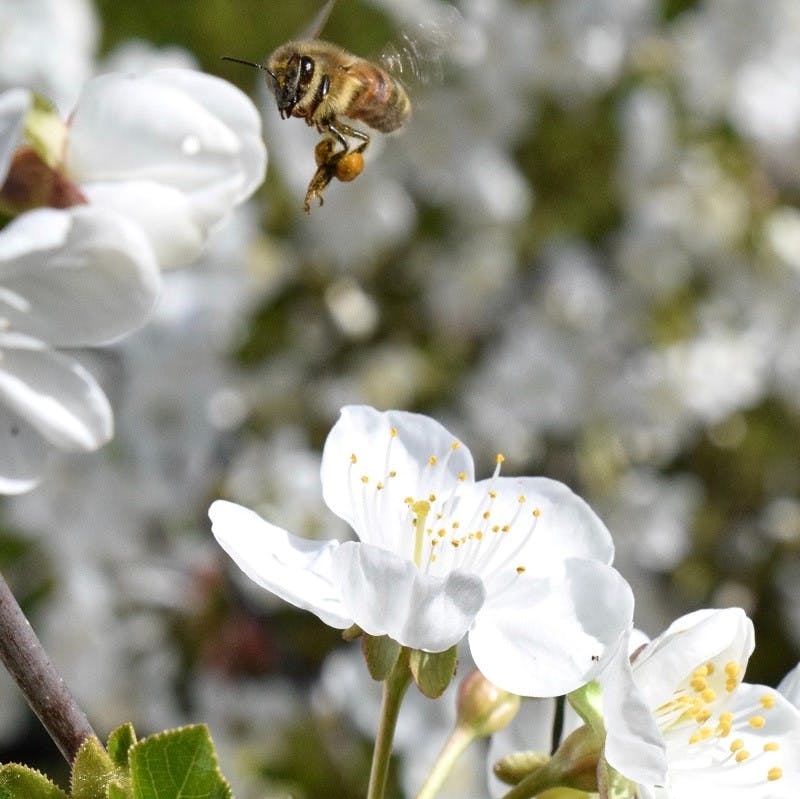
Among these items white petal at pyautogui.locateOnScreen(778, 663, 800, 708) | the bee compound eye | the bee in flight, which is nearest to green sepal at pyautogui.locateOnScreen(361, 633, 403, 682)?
white petal at pyautogui.locateOnScreen(778, 663, 800, 708)

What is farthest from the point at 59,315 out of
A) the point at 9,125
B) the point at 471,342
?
the point at 471,342

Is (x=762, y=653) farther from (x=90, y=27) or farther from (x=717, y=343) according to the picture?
(x=90, y=27)

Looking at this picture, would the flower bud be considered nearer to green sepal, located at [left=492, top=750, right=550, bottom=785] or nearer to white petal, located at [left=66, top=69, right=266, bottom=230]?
green sepal, located at [left=492, top=750, right=550, bottom=785]

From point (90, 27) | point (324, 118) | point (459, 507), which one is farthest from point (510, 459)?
point (459, 507)

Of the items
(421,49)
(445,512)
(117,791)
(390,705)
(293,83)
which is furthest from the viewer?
(421,49)

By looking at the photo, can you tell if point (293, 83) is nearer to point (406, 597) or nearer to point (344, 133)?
point (344, 133)

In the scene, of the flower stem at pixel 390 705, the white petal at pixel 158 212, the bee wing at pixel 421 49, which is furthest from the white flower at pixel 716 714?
the bee wing at pixel 421 49

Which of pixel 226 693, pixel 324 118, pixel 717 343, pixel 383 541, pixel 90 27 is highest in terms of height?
pixel 324 118
